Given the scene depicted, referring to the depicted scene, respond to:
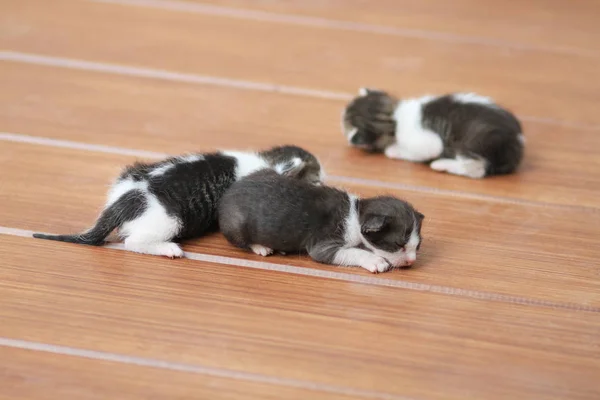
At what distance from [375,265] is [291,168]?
0.42 metres

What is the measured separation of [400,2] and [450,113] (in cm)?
139

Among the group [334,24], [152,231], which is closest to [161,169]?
[152,231]

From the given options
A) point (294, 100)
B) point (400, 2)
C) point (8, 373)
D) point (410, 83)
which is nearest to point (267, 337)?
point (8, 373)

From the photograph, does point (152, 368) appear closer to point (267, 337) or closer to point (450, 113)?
point (267, 337)

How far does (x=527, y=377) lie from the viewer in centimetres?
187

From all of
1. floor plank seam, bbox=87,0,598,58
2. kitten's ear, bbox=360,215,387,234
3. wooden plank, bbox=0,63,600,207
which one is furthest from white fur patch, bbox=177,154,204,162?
floor plank seam, bbox=87,0,598,58

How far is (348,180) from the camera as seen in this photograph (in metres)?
2.71

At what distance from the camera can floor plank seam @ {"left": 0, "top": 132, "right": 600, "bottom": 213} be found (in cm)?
263

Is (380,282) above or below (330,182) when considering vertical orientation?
below

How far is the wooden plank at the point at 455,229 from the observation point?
2225mm

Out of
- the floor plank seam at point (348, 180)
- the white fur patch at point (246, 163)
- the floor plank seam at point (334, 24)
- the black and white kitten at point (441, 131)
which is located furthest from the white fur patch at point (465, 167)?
the floor plank seam at point (334, 24)

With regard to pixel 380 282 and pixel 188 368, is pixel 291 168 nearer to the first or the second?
pixel 380 282

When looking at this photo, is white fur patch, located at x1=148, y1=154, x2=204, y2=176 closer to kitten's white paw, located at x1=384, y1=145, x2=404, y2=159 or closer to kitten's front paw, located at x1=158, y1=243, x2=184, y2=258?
kitten's front paw, located at x1=158, y1=243, x2=184, y2=258

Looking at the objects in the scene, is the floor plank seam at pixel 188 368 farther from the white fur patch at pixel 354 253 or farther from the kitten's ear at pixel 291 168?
the kitten's ear at pixel 291 168
